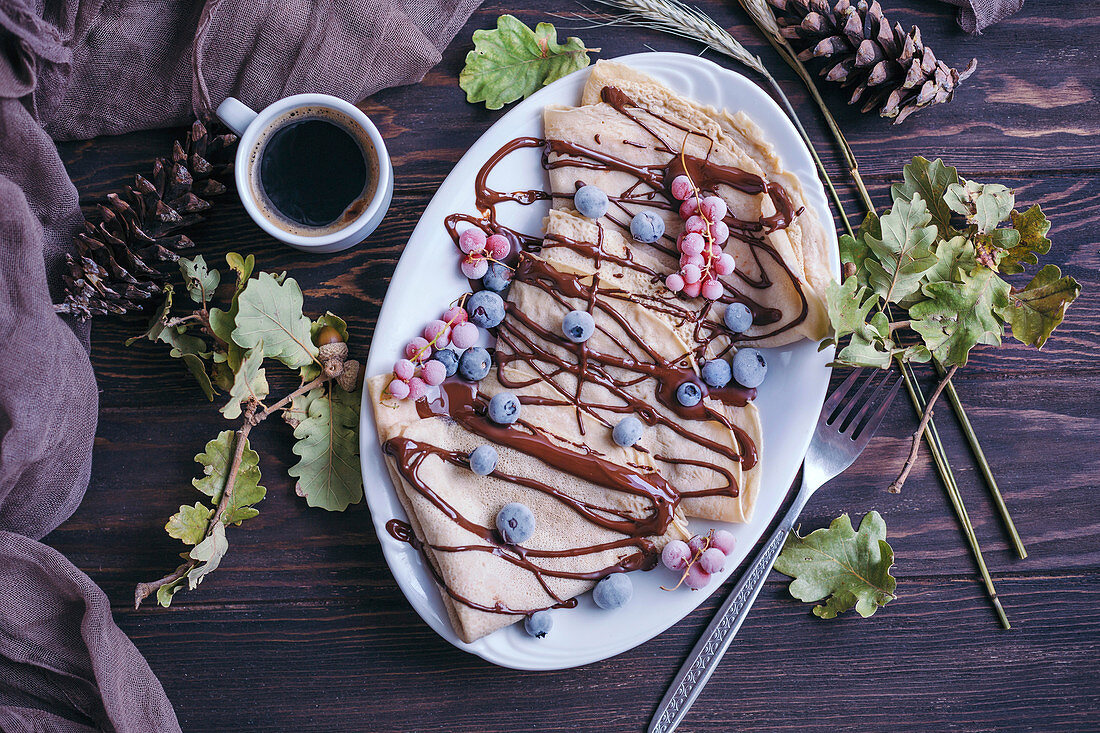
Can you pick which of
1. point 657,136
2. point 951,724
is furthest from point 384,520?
point 951,724

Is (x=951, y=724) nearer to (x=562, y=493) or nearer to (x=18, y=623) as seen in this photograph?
(x=562, y=493)

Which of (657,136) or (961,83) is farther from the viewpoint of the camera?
(961,83)

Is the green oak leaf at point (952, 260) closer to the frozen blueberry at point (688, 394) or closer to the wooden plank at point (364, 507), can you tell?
the wooden plank at point (364, 507)

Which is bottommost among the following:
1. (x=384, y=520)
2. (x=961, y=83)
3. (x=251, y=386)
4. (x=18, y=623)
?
(x=18, y=623)

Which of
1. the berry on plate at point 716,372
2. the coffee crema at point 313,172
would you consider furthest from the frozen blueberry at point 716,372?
the coffee crema at point 313,172

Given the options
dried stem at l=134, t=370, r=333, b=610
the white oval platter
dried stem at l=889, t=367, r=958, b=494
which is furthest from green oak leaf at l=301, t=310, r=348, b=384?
dried stem at l=889, t=367, r=958, b=494

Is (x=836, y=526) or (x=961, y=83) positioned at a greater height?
(x=961, y=83)

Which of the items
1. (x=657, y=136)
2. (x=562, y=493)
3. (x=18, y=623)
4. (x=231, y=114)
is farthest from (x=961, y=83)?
(x=18, y=623)

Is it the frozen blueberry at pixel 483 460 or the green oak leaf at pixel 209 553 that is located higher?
the frozen blueberry at pixel 483 460
